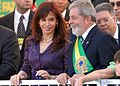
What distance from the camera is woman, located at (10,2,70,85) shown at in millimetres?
5156

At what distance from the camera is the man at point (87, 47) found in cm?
457

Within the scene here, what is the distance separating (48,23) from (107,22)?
889mm

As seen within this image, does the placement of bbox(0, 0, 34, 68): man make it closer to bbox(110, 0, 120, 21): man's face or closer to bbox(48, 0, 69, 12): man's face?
bbox(48, 0, 69, 12): man's face

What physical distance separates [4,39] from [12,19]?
1346 mm

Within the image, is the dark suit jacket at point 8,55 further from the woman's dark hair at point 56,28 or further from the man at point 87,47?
the man at point 87,47

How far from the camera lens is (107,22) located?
567 cm

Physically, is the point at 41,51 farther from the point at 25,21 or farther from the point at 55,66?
the point at 25,21

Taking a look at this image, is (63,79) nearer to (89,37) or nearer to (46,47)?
(89,37)

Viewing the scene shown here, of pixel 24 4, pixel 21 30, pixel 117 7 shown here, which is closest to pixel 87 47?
pixel 117 7

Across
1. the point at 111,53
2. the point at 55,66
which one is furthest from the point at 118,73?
the point at 55,66

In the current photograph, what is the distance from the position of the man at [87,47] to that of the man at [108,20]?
687 millimetres

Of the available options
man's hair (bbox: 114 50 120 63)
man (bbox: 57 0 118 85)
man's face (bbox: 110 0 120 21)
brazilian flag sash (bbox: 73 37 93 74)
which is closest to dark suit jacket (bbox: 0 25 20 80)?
man (bbox: 57 0 118 85)

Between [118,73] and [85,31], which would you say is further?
[85,31]

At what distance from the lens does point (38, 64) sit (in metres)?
5.23
